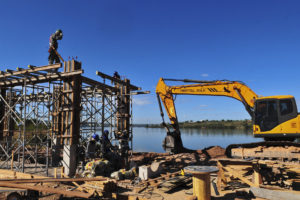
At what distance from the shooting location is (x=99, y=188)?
328 inches

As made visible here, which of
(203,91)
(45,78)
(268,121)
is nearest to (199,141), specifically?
(203,91)

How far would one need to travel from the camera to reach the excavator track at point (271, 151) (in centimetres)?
1049

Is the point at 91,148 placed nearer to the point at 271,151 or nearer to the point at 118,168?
the point at 118,168

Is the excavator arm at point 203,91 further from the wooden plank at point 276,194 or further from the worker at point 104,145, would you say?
the wooden plank at point 276,194

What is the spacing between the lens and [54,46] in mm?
15805

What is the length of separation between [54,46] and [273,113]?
14756 mm

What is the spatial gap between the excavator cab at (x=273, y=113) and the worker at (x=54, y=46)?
44.2ft

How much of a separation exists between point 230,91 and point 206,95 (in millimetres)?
1795

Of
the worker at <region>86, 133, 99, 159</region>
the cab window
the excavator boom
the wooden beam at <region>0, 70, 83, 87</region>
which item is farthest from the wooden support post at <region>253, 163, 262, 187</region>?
the wooden beam at <region>0, 70, 83, 87</region>

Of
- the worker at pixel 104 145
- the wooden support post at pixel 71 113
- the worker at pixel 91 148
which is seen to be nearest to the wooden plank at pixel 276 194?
the worker at pixel 104 145

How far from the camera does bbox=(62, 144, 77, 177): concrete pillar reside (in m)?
11.9

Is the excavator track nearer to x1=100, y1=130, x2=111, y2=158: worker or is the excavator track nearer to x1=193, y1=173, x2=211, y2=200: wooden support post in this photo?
x1=193, y1=173, x2=211, y2=200: wooden support post

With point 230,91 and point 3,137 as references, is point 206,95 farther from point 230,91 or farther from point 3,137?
point 3,137

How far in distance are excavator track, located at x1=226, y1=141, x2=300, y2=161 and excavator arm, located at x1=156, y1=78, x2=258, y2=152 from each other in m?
2.00
